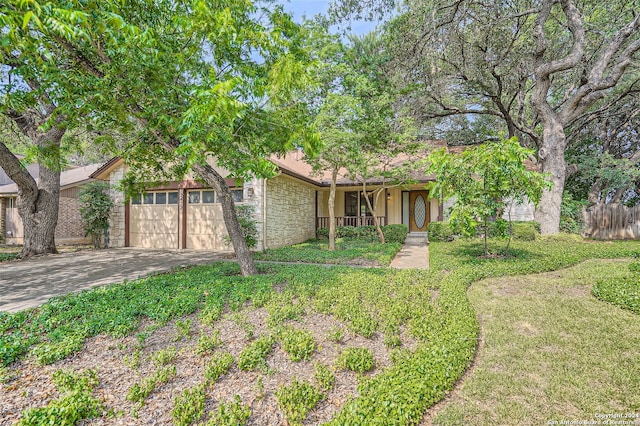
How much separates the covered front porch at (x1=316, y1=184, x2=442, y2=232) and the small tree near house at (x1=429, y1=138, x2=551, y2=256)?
7655mm

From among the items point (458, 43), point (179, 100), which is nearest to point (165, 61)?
point (179, 100)

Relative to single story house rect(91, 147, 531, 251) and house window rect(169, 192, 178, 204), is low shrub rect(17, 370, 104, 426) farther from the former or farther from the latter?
house window rect(169, 192, 178, 204)

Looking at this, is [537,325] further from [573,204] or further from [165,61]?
[573,204]

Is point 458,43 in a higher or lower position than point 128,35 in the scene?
higher

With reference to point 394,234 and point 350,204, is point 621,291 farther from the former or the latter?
point 350,204

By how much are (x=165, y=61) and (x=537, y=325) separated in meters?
6.32

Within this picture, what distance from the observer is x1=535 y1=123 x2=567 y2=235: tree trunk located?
1175 centimetres

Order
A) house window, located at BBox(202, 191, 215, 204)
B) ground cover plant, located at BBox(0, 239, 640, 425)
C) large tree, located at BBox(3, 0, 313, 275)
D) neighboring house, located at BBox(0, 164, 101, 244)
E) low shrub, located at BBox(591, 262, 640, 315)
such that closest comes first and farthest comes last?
ground cover plant, located at BBox(0, 239, 640, 425) → large tree, located at BBox(3, 0, 313, 275) → low shrub, located at BBox(591, 262, 640, 315) → house window, located at BBox(202, 191, 215, 204) → neighboring house, located at BBox(0, 164, 101, 244)

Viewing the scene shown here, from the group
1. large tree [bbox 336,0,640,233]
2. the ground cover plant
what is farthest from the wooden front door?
the ground cover plant

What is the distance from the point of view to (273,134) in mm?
5301

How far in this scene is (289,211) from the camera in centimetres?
1222

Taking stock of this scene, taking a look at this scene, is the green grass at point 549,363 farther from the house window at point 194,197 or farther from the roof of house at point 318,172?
the house window at point 194,197

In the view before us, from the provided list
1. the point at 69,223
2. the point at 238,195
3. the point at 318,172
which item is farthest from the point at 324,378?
the point at 69,223

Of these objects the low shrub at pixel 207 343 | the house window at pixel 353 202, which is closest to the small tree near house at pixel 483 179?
the low shrub at pixel 207 343
